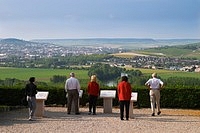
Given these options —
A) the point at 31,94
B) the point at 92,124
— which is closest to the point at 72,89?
the point at 31,94

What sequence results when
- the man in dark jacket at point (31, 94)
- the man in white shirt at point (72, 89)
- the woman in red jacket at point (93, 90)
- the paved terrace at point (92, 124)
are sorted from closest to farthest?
the paved terrace at point (92, 124)
the man in dark jacket at point (31, 94)
the man in white shirt at point (72, 89)
the woman in red jacket at point (93, 90)

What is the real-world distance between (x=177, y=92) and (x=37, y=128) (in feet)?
34.9

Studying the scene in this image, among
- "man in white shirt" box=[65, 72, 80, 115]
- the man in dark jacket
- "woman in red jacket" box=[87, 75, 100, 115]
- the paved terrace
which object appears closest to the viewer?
the paved terrace

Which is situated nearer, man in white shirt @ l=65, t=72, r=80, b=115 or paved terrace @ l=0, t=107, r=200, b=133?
paved terrace @ l=0, t=107, r=200, b=133

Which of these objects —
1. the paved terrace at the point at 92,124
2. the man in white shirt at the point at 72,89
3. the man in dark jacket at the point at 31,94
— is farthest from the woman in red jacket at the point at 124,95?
the man in dark jacket at the point at 31,94

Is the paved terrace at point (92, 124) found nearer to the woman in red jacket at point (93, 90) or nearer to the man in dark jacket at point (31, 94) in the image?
the man in dark jacket at point (31, 94)

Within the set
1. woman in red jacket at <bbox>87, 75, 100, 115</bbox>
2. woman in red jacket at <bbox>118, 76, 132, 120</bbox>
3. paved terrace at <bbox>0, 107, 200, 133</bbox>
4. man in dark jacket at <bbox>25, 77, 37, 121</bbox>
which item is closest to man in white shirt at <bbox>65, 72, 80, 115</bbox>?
woman in red jacket at <bbox>87, 75, 100, 115</bbox>

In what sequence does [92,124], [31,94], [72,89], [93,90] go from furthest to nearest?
[93,90] < [72,89] < [31,94] < [92,124]

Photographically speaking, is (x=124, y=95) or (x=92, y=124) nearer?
(x=92, y=124)

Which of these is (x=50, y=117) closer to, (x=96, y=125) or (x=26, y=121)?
(x=26, y=121)

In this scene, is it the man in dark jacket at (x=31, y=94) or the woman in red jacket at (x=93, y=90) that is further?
the woman in red jacket at (x=93, y=90)

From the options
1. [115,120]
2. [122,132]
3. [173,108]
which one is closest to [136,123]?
[115,120]

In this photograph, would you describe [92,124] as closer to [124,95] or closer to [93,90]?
[124,95]

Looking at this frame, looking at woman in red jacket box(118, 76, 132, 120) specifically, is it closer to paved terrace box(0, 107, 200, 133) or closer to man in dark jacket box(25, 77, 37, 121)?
paved terrace box(0, 107, 200, 133)
